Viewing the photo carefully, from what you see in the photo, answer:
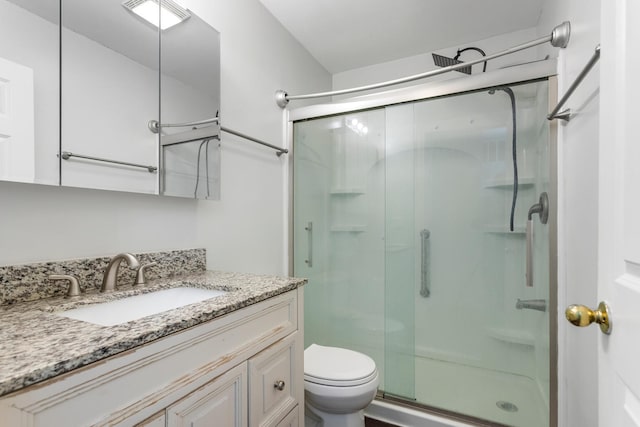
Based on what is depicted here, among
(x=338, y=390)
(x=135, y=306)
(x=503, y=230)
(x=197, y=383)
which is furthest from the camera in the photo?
(x=503, y=230)

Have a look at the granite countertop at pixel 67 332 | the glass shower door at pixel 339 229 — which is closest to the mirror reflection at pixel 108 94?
the granite countertop at pixel 67 332

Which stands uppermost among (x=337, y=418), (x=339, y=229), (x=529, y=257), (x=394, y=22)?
(x=394, y=22)

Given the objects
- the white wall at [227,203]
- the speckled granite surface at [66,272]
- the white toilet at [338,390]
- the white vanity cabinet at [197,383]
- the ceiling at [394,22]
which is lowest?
the white toilet at [338,390]

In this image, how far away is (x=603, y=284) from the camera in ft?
1.98

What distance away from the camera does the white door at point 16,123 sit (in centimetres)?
86

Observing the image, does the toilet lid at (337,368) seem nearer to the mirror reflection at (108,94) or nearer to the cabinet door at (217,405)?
the cabinet door at (217,405)

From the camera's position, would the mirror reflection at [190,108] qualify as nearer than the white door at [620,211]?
No

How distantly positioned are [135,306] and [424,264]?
160 cm

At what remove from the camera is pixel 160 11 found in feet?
4.30

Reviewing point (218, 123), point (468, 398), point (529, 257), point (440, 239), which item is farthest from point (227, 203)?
point (468, 398)

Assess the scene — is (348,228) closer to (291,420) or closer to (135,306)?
(291,420)

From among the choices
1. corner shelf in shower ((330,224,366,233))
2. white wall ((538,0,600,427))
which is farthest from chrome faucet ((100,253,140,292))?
white wall ((538,0,600,427))

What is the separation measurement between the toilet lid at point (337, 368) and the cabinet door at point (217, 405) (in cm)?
60

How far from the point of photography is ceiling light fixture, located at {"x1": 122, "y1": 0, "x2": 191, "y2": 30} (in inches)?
48.1
